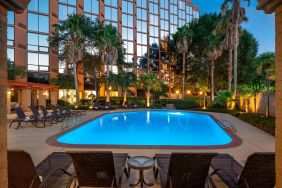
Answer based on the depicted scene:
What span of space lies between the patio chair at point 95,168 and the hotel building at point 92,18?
17961 millimetres

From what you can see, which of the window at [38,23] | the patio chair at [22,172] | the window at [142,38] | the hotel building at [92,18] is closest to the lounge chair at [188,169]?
the patio chair at [22,172]

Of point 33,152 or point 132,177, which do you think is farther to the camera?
point 33,152

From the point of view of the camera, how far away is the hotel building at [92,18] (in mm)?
26094

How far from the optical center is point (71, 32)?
25.0 meters

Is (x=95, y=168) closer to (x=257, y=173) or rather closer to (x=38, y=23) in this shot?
(x=257, y=173)

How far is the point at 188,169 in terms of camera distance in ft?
10.6

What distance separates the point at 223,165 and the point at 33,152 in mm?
5719

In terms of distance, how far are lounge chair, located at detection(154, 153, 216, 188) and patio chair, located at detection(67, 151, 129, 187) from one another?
924 mm

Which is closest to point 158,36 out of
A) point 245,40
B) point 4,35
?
point 245,40

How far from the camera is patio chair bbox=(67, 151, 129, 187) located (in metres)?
3.13

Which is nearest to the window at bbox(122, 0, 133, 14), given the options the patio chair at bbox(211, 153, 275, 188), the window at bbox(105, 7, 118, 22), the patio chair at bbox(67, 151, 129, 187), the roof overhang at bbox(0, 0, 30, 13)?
the window at bbox(105, 7, 118, 22)

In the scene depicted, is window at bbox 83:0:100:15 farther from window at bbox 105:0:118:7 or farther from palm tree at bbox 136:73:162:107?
palm tree at bbox 136:73:162:107

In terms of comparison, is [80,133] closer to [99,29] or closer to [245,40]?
[99,29]

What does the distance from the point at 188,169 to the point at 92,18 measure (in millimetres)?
36841
